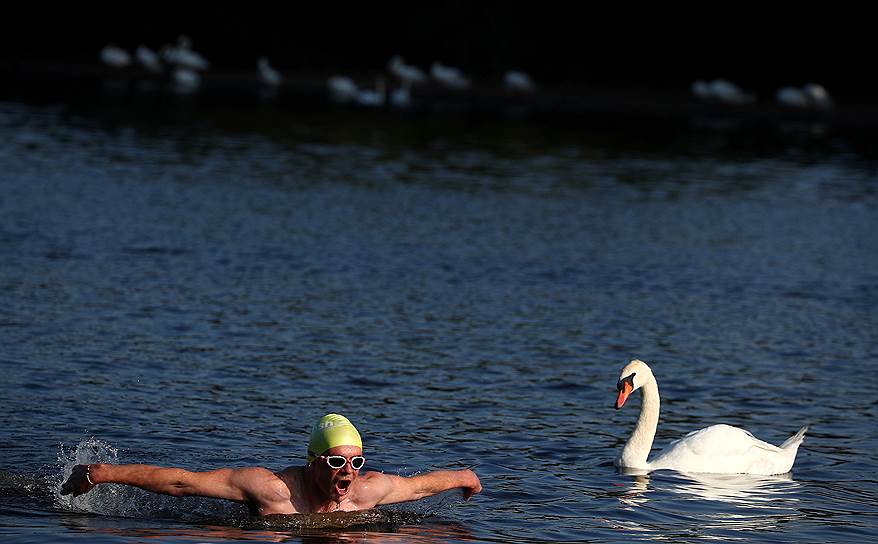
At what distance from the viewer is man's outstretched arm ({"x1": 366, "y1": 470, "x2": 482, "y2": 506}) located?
1064 centimetres

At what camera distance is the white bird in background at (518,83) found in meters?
55.5

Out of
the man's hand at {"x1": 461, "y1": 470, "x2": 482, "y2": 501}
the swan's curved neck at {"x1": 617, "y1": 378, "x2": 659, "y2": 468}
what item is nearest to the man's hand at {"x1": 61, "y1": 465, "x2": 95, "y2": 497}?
the man's hand at {"x1": 461, "y1": 470, "x2": 482, "y2": 501}

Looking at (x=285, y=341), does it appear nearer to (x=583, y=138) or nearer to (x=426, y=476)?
(x=426, y=476)

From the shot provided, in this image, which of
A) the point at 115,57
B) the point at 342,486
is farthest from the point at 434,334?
the point at 115,57

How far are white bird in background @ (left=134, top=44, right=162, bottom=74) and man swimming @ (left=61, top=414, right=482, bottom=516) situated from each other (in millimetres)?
50430

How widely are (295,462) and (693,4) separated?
1837 inches

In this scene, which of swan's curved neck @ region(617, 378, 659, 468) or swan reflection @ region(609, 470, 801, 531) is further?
swan's curved neck @ region(617, 378, 659, 468)

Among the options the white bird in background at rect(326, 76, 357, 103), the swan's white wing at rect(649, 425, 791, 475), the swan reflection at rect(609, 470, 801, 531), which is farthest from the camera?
the white bird in background at rect(326, 76, 357, 103)

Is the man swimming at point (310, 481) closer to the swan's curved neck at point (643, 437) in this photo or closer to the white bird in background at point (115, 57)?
the swan's curved neck at point (643, 437)

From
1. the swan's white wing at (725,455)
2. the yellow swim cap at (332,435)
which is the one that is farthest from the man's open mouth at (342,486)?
the swan's white wing at (725,455)

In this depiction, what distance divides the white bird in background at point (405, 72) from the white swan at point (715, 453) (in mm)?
44372

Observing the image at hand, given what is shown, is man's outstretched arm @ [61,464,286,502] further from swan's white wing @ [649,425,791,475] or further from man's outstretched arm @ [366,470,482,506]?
swan's white wing @ [649,425,791,475]

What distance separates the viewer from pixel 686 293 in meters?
21.0

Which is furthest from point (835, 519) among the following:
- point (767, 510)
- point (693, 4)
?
point (693, 4)
